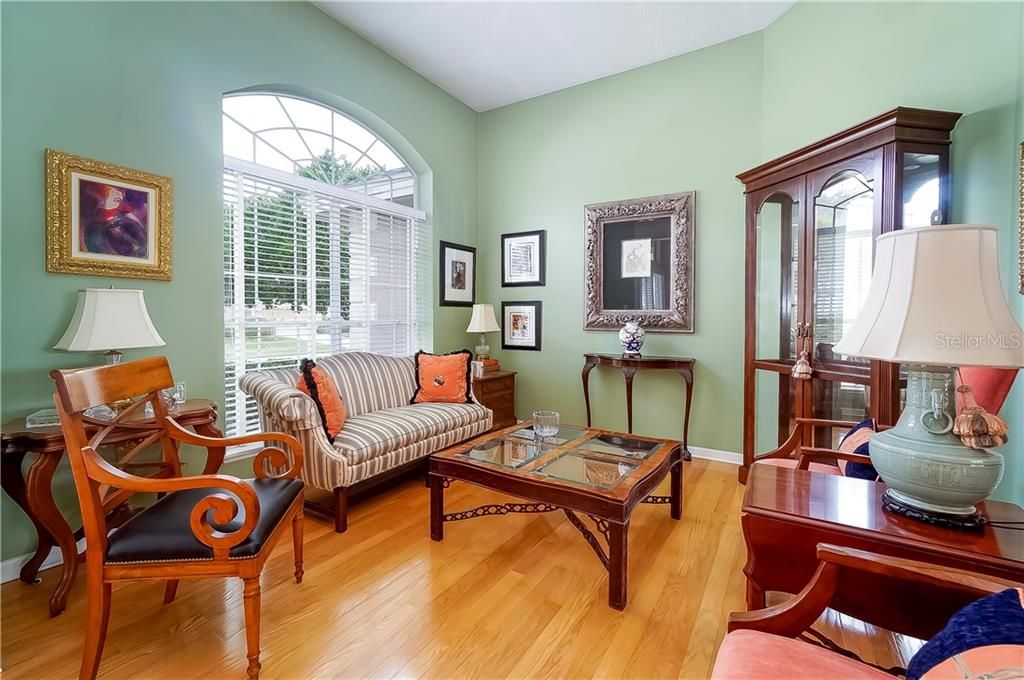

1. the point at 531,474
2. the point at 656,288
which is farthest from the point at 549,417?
the point at 656,288

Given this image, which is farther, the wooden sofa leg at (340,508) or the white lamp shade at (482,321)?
the white lamp shade at (482,321)

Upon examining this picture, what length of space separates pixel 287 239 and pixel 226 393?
3.66 ft

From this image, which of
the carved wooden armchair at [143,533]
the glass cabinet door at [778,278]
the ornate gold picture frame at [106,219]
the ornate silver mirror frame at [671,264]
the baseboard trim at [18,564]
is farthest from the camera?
the ornate silver mirror frame at [671,264]

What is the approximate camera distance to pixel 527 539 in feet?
7.68

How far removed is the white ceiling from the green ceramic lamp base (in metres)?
3.06

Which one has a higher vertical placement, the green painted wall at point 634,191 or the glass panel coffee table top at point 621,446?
the green painted wall at point 634,191

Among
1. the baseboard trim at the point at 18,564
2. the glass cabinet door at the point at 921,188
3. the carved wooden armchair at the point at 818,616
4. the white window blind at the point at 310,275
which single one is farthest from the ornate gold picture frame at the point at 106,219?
the glass cabinet door at the point at 921,188

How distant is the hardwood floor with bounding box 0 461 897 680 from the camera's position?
1.48 metres

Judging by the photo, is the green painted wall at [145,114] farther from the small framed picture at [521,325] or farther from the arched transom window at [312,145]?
the small framed picture at [521,325]

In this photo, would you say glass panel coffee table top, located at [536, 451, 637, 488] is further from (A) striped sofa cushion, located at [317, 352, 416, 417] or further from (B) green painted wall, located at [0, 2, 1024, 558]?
(B) green painted wall, located at [0, 2, 1024, 558]

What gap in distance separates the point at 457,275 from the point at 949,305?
3832mm

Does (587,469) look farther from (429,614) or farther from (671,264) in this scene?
(671,264)

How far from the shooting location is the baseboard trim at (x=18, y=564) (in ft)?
6.37

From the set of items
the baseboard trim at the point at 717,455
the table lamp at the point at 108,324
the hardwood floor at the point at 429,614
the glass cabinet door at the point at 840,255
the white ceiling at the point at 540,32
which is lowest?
the hardwood floor at the point at 429,614
